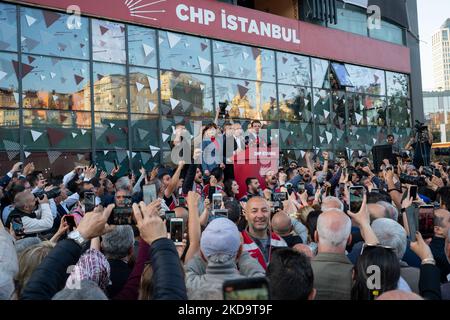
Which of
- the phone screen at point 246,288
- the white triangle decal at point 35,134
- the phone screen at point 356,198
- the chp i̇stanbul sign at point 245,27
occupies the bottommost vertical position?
the phone screen at point 246,288

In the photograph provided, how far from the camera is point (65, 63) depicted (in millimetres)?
13484

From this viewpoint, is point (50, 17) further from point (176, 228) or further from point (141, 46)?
point (176, 228)

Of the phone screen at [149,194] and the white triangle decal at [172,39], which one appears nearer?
the phone screen at [149,194]

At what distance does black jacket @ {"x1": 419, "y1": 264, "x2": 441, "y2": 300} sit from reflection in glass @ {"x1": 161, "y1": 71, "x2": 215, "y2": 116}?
42.2ft

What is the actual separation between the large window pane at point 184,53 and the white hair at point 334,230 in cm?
1262

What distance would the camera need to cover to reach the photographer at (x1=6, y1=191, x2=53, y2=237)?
5492mm

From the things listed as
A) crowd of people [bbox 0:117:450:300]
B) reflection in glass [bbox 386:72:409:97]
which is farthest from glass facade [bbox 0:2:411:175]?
crowd of people [bbox 0:117:450:300]

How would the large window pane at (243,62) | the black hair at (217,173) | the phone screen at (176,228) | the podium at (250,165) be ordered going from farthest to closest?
the large window pane at (243,62), the podium at (250,165), the black hair at (217,173), the phone screen at (176,228)

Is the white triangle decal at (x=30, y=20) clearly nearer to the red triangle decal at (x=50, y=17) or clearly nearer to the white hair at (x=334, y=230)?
the red triangle decal at (x=50, y=17)

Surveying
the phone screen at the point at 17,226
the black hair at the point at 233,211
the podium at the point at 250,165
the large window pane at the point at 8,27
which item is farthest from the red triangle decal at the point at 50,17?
the phone screen at the point at 17,226

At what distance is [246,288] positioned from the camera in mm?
1756

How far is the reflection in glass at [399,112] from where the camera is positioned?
77.3 ft

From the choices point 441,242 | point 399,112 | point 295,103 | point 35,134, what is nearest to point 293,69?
point 295,103
